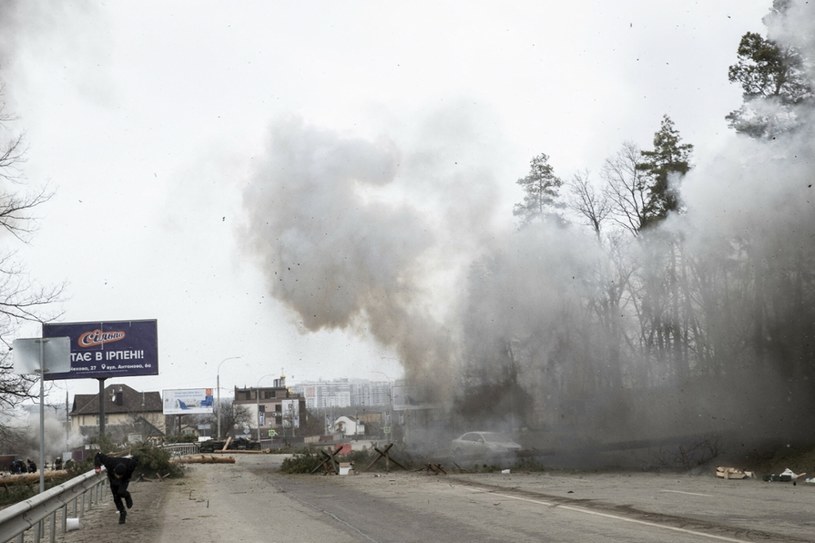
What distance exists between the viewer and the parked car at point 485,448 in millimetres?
31656

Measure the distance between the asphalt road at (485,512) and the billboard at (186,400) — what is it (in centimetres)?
5922

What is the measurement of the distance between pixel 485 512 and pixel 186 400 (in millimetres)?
72679

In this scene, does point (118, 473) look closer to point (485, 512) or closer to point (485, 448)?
point (485, 512)

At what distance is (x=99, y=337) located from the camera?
35.9m

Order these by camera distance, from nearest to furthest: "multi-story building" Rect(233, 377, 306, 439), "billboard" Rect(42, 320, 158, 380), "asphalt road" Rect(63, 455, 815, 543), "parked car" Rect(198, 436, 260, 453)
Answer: "asphalt road" Rect(63, 455, 815, 543) < "billboard" Rect(42, 320, 158, 380) < "parked car" Rect(198, 436, 260, 453) < "multi-story building" Rect(233, 377, 306, 439)

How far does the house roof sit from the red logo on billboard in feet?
272

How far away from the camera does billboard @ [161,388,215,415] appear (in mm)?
81375

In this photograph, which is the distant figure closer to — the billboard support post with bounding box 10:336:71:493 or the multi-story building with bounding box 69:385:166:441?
the billboard support post with bounding box 10:336:71:493

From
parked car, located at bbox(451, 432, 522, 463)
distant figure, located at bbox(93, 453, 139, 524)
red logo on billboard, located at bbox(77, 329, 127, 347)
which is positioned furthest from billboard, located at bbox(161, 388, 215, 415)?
distant figure, located at bbox(93, 453, 139, 524)

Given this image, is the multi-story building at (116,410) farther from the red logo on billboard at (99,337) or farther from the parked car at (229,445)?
the red logo on billboard at (99,337)

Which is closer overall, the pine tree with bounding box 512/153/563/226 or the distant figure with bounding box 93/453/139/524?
the distant figure with bounding box 93/453/139/524

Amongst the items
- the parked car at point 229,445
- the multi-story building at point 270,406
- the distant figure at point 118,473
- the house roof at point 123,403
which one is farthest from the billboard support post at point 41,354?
the house roof at point 123,403

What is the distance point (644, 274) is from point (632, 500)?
1617cm

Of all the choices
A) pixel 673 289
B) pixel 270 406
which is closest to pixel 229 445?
pixel 673 289
